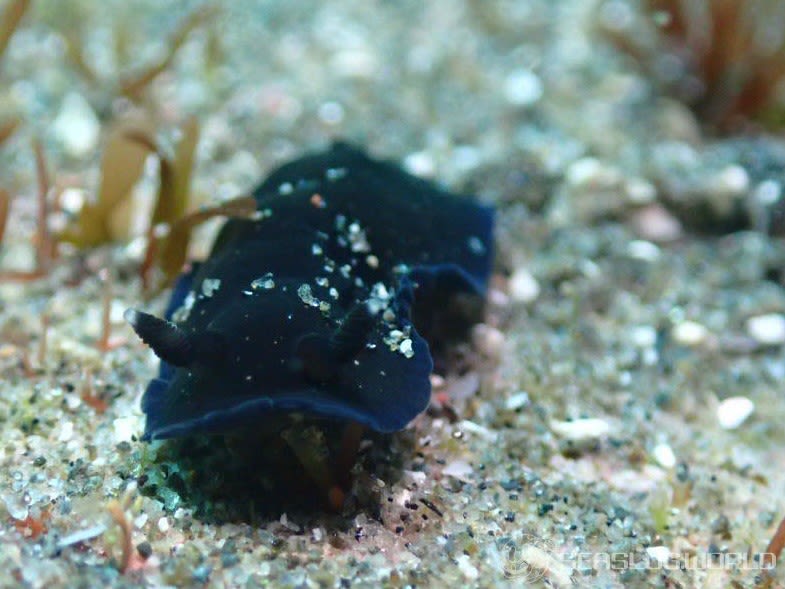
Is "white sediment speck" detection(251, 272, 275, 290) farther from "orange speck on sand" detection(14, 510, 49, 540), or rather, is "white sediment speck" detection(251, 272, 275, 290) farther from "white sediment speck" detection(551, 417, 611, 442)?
"white sediment speck" detection(551, 417, 611, 442)

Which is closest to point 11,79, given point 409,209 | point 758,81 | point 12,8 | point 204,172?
point 12,8

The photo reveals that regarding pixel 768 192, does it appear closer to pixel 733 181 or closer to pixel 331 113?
pixel 733 181

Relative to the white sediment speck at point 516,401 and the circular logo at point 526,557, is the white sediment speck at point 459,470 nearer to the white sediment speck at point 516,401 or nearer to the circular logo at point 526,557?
the circular logo at point 526,557

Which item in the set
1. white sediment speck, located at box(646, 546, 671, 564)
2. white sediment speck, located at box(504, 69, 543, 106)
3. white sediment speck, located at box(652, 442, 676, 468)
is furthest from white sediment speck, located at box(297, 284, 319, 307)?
white sediment speck, located at box(504, 69, 543, 106)

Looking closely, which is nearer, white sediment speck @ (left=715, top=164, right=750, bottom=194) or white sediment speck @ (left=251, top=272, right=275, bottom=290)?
white sediment speck @ (left=251, top=272, right=275, bottom=290)

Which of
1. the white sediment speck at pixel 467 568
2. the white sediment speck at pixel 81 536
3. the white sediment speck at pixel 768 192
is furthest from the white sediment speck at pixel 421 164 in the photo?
the white sediment speck at pixel 81 536
